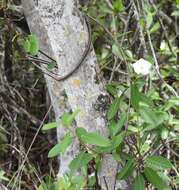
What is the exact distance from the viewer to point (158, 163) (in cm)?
133

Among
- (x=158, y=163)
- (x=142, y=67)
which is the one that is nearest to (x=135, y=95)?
(x=142, y=67)

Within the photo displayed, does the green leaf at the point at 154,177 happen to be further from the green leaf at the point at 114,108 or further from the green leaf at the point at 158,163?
the green leaf at the point at 114,108

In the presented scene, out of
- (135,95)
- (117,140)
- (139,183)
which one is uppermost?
(135,95)

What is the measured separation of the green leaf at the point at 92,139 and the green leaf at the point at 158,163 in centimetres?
14

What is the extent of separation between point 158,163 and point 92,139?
21 centimetres

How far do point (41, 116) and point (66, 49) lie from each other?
4.54 ft

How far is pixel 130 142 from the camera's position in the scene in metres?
1.45

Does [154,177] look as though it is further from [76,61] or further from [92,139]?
[76,61]

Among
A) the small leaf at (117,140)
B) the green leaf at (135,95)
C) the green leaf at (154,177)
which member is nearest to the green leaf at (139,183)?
the green leaf at (154,177)

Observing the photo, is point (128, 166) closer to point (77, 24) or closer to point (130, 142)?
point (130, 142)

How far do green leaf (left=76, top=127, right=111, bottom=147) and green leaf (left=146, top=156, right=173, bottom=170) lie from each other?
14 cm

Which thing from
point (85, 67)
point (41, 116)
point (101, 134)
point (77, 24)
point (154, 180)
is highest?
point (77, 24)

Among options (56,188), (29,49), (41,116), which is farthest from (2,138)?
(29,49)

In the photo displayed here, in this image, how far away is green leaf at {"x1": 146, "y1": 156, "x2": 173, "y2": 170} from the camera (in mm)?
1330
